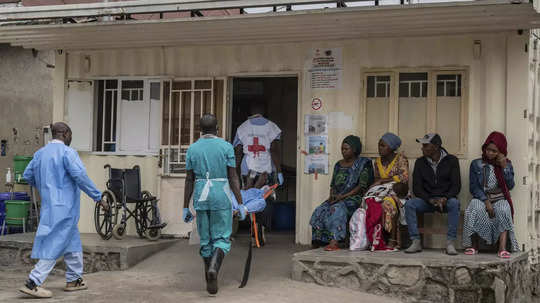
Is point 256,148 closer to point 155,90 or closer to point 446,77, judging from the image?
point 155,90

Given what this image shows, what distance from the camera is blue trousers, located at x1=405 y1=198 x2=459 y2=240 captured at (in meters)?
7.93

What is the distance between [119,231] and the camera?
9320mm

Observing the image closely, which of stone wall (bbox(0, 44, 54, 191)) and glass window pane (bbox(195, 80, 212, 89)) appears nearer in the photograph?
glass window pane (bbox(195, 80, 212, 89))

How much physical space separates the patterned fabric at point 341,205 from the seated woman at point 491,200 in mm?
1288

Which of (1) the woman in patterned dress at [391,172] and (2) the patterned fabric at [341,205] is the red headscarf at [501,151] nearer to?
(1) the woman in patterned dress at [391,172]

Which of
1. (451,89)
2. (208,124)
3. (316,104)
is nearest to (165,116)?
(316,104)

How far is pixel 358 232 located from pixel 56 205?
3414 millimetres

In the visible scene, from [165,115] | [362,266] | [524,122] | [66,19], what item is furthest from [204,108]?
[524,122]

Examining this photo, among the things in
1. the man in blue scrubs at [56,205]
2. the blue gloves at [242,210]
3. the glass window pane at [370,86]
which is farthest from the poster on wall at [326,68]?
the man in blue scrubs at [56,205]

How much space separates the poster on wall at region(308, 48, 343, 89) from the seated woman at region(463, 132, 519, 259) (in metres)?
2.20

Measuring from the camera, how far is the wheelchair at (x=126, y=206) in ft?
30.6

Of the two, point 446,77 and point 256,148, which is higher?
point 446,77

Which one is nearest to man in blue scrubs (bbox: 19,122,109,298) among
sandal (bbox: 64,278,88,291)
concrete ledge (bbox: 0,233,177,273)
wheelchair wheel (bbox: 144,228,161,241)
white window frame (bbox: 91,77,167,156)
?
sandal (bbox: 64,278,88,291)

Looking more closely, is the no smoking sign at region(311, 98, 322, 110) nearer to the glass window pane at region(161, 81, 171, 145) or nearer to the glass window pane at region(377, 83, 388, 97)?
the glass window pane at region(377, 83, 388, 97)
